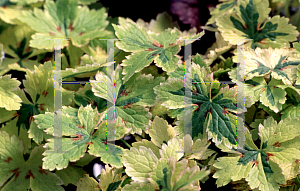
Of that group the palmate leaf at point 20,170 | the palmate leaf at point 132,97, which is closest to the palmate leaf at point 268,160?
the palmate leaf at point 132,97

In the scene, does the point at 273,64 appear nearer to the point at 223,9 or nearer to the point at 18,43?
the point at 223,9

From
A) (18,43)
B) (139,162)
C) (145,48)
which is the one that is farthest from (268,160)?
(18,43)

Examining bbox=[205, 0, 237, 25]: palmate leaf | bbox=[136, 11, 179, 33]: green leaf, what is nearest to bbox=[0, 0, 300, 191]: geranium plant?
bbox=[205, 0, 237, 25]: palmate leaf

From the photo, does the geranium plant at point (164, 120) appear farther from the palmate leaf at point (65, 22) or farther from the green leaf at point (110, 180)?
the palmate leaf at point (65, 22)

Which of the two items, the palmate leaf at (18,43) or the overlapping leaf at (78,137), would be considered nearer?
the overlapping leaf at (78,137)

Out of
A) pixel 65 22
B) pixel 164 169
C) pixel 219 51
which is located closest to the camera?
pixel 164 169

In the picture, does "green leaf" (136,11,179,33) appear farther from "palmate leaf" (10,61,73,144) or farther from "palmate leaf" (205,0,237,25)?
"palmate leaf" (10,61,73,144)

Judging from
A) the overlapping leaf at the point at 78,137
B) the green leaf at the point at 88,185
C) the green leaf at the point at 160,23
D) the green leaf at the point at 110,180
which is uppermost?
the green leaf at the point at 160,23
